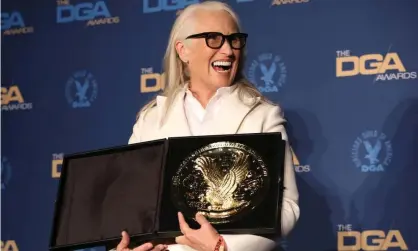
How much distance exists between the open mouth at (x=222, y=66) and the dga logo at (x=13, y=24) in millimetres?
1390

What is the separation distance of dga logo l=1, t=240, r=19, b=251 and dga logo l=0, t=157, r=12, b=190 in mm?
218

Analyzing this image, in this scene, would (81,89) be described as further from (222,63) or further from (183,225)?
(183,225)

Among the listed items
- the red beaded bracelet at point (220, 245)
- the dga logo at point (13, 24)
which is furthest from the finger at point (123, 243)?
the dga logo at point (13, 24)

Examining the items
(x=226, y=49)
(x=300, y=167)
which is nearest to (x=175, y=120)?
(x=226, y=49)

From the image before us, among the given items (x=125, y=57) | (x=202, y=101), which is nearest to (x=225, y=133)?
(x=202, y=101)

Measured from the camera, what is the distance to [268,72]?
276 centimetres

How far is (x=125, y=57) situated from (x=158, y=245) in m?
1.28

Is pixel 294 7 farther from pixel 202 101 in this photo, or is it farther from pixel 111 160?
pixel 111 160

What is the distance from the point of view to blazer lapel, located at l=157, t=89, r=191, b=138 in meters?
2.10

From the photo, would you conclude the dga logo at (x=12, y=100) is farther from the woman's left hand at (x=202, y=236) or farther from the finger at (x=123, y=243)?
the woman's left hand at (x=202, y=236)

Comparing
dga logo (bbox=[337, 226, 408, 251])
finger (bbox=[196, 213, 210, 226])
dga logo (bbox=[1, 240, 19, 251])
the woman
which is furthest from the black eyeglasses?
dga logo (bbox=[1, 240, 19, 251])

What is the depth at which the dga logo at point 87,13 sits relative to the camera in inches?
123

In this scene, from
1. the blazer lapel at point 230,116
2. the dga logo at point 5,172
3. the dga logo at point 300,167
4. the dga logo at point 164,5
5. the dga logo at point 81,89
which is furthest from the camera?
the dga logo at point 5,172

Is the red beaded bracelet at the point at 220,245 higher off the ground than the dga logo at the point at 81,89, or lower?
lower
